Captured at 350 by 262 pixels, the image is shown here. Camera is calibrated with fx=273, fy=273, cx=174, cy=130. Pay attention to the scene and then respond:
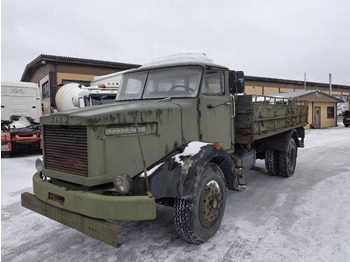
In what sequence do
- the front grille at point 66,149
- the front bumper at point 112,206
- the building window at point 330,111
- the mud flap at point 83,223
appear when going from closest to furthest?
the mud flap at point 83,223
the front bumper at point 112,206
the front grille at point 66,149
the building window at point 330,111

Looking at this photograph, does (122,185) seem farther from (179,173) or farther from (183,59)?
(183,59)

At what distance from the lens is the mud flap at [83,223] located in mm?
2656

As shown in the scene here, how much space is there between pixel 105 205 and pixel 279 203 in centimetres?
348

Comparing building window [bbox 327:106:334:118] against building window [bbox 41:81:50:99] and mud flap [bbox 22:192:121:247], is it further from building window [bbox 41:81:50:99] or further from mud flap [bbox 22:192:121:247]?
mud flap [bbox 22:192:121:247]

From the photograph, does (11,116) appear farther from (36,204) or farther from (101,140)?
(101,140)

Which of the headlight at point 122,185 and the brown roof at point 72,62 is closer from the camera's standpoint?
the headlight at point 122,185

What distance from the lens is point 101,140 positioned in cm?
290

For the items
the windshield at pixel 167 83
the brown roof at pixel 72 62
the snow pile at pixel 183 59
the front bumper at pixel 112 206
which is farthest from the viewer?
the brown roof at pixel 72 62

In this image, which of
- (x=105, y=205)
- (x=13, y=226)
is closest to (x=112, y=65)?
(x=13, y=226)

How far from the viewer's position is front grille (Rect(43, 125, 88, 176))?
9.61ft

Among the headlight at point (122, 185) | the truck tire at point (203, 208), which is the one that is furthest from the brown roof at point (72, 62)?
the headlight at point (122, 185)

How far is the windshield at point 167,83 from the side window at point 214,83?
0.17 m

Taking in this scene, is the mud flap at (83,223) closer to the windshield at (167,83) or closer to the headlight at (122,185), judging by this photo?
the headlight at (122,185)

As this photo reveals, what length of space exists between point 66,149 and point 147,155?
0.93 metres
